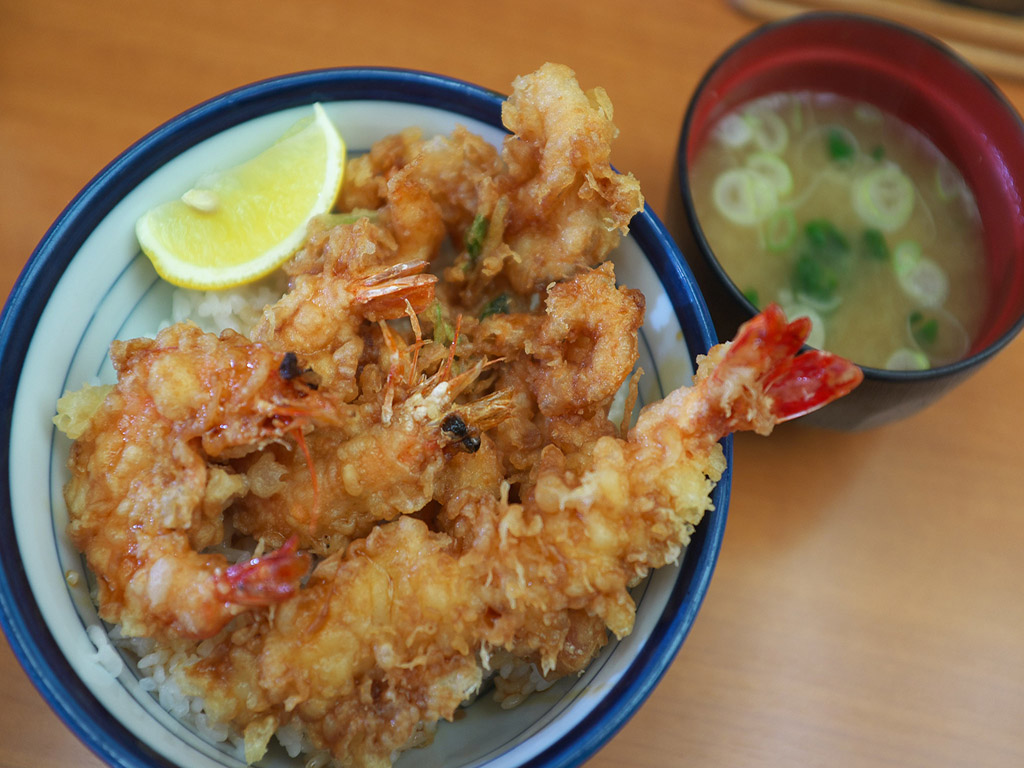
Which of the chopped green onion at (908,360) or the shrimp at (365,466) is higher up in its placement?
the shrimp at (365,466)

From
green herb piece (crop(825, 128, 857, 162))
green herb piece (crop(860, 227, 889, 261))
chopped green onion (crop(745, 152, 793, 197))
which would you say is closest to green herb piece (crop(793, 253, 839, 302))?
green herb piece (crop(860, 227, 889, 261))

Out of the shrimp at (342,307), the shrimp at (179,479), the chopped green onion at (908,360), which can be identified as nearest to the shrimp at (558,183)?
the shrimp at (342,307)

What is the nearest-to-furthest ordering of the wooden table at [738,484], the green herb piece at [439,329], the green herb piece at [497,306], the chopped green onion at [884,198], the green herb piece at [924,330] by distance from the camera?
the green herb piece at [439,329]
the green herb piece at [497,306]
the wooden table at [738,484]
the green herb piece at [924,330]
the chopped green onion at [884,198]

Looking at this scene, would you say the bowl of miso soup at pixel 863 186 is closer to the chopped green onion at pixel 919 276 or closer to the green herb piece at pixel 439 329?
the chopped green onion at pixel 919 276

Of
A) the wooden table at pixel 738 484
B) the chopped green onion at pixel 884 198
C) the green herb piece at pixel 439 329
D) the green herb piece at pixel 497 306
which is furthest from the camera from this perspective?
the chopped green onion at pixel 884 198

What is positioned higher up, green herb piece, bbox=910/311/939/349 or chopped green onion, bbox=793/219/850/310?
chopped green onion, bbox=793/219/850/310

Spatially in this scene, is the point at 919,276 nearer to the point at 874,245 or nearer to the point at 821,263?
the point at 874,245

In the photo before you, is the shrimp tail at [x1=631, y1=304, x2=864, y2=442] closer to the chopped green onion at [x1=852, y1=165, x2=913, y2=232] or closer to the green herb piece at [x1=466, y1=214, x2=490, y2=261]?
the green herb piece at [x1=466, y1=214, x2=490, y2=261]
